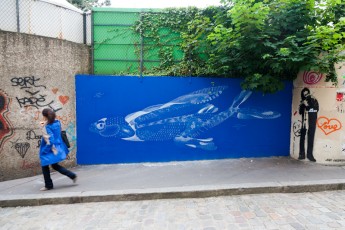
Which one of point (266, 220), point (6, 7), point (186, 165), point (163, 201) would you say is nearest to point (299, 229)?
point (266, 220)

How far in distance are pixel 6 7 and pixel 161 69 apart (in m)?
3.82

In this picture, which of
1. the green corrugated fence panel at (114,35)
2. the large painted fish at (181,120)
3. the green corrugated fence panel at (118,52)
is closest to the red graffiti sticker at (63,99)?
the large painted fish at (181,120)

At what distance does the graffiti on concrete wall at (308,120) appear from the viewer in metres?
6.61

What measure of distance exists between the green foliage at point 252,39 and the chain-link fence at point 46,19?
1523 millimetres

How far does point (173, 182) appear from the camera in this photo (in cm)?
541

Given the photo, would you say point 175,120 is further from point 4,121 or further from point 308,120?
point 4,121

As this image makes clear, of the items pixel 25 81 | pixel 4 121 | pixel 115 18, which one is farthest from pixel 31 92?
pixel 115 18

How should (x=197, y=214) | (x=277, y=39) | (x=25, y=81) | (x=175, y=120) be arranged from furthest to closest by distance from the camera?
(x=175, y=120) → (x=277, y=39) → (x=25, y=81) → (x=197, y=214)

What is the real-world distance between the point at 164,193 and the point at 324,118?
4405mm

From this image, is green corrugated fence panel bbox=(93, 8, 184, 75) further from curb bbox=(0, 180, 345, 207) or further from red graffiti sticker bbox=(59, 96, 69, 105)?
curb bbox=(0, 180, 345, 207)

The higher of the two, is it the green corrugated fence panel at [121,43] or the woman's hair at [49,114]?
the green corrugated fence panel at [121,43]

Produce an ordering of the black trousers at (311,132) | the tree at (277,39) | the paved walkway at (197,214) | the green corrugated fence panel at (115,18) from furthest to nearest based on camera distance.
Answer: the green corrugated fence panel at (115,18) → the black trousers at (311,132) → the tree at (277,39) → the paved walkway at (197,214)

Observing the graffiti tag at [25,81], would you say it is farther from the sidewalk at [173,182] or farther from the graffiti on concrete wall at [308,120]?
the graffiti on concrete wall at [308,120]

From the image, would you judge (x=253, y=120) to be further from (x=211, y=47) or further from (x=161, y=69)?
(x=161, y=69)
